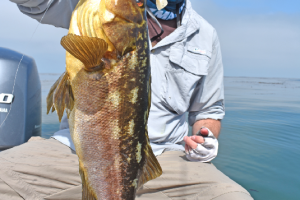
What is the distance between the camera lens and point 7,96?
259 centimetres

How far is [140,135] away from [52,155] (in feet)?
3.87

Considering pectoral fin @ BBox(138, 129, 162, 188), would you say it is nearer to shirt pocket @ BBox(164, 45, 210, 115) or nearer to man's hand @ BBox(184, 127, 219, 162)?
man's hand @ BBox(184, 127, 219, 162)

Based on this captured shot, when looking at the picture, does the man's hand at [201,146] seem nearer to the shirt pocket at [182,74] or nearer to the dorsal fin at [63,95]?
the shirt pocket at [182,74]

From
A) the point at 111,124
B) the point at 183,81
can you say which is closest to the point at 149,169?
the point at 111,124

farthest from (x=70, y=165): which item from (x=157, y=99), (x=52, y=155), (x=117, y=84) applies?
(x=117, y=84)

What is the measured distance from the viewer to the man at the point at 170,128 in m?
1.81

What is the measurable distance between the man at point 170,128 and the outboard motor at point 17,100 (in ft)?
1.70

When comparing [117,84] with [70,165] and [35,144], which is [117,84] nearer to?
[70,165]

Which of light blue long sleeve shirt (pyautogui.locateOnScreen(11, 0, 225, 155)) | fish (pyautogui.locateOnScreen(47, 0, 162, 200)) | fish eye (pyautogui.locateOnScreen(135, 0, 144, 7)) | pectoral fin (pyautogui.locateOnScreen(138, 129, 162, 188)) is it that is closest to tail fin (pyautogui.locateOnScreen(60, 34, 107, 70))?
fish (pyautogui.locateOnScreen(47, 0, 162, 200))

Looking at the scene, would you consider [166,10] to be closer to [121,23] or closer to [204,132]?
[204,132]

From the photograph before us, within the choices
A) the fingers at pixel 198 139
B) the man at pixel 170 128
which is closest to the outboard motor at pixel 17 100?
the man at pixel 170 128

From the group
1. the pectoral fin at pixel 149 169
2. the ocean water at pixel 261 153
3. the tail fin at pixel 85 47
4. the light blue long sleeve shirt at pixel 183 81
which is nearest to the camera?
the tail fin at pixel 85 47

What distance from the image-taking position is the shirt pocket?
7.57 ft

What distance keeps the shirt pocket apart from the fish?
3.75 ft
